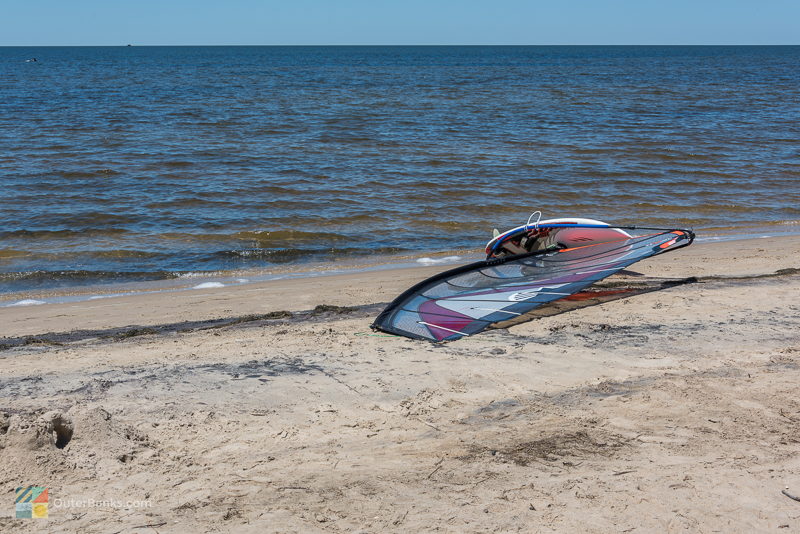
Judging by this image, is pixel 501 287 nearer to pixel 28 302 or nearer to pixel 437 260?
pixel 437 260

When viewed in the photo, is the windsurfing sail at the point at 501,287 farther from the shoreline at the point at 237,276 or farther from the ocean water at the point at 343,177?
the ocean water at the point at 343,177

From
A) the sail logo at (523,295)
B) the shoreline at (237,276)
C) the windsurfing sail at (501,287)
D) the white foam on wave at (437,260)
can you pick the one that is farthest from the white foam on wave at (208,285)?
the sail logo at (523,295)

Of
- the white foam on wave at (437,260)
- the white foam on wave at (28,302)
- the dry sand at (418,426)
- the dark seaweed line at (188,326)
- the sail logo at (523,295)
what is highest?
the sail logo at (523,295)

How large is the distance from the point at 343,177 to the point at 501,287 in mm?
10381

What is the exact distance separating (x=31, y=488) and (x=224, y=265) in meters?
7.44

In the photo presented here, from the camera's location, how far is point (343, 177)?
17438mm

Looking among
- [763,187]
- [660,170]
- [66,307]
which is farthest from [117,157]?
[763,187]

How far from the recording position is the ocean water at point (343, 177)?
1227 centimetres

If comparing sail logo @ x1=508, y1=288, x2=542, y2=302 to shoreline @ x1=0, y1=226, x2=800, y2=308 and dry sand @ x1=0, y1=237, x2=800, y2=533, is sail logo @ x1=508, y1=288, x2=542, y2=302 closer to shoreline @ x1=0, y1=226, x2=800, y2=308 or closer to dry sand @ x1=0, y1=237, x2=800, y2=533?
dry sand @ x1=0, y1=237, x2=800, y2=533

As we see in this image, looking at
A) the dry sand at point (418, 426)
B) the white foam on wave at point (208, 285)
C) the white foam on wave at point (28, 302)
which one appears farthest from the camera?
the white foam on wave at point (208, 285)

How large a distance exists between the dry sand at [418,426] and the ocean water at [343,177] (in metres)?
5.16

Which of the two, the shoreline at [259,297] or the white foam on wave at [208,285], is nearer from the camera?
the shoreline at [259,297]

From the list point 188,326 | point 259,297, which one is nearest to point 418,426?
point 188,326

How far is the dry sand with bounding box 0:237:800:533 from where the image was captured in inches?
147
